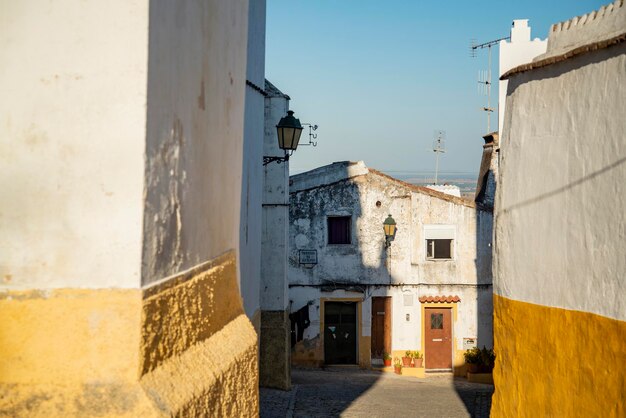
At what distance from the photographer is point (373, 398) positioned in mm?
14734

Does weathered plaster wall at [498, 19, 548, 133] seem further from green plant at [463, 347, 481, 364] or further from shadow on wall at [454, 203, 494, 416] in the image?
green plant at [463, 347, 481, 364]

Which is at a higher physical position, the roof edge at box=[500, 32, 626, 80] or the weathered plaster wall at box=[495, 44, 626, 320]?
the roof edge at box=[500, 32, 626, 80]

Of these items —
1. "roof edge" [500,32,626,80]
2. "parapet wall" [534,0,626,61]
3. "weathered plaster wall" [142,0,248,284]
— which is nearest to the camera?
"weathered plaster wall" [142,0,248,284]

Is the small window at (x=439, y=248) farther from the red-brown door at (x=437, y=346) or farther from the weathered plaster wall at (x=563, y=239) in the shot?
the weathered plaster wall at (x=563, y=239)

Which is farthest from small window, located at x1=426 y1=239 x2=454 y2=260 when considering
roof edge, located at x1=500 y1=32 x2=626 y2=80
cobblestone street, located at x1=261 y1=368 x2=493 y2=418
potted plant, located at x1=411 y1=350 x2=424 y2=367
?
roof edge, located at x1=500 y1=32 x2=626 y2=80

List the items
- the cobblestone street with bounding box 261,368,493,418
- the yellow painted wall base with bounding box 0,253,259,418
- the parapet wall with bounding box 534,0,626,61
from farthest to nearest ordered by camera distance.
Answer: the cobblestone street with bounding box 261,368,493,418 < the parapet wall with bounding box 534,0,626,61 < the yellow painted wall base with bounding box 0,253,259,418

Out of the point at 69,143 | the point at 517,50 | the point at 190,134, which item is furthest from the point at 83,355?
the point at 517,50

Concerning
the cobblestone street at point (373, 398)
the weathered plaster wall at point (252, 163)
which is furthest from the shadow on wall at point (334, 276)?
the weathered plaster wall at point (252, 163)

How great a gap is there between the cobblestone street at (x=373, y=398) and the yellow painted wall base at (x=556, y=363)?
13.7 ft

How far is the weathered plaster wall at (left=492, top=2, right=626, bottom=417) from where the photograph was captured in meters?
6.38

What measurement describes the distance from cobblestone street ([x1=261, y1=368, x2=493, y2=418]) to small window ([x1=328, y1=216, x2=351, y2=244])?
446 centimetres

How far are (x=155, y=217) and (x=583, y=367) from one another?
5.90 m

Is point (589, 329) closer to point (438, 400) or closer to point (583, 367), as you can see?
point (583, 367)

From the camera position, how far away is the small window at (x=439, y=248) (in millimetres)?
21797
